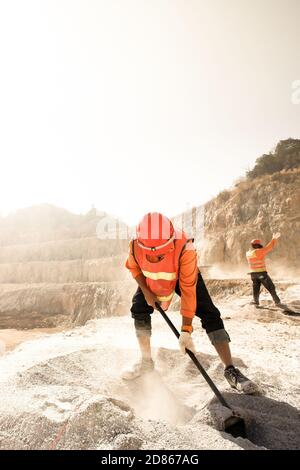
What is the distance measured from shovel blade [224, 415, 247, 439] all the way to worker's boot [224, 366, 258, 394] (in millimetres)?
493

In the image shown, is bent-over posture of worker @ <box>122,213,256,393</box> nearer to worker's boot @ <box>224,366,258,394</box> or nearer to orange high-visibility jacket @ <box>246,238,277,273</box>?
worker's boot @ <box>224,366,258,394</box>

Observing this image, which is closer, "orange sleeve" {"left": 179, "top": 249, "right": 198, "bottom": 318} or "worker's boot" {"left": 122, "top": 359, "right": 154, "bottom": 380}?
"orange sleeve" {"left": 179, "top": 249, "right": 198, "bottom": 318}

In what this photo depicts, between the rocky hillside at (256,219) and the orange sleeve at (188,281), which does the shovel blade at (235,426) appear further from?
the rocky hillside at (256,219)

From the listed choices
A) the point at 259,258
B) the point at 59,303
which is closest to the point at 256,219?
the point at 259,258

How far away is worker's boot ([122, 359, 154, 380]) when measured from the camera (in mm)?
3100

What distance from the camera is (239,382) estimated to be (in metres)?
2.70

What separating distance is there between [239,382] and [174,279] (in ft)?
3.55

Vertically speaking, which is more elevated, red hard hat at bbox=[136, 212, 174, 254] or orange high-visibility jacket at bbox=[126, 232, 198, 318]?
red hard hat at bbox=[136, 212, 174, 254]

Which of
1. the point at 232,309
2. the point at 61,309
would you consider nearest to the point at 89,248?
the point at 61,309

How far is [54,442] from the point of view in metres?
1.80

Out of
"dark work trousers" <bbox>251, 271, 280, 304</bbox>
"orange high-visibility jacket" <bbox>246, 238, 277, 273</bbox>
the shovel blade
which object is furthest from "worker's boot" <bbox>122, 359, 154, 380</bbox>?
"orange high-visibility jacket" <bbox>246, 238, 277, 273</bbox>

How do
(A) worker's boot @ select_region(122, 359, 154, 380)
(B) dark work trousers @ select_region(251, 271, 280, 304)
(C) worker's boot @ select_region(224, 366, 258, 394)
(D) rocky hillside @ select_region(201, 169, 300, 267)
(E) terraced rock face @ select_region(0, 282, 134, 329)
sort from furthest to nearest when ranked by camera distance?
(E) terraced rock face @ select_region(0, 282, 134, 329), (D) rocky hillside @ select_region(201, 169, 300, 267), (B) dark work trousers @ select_region(251, 271, 280, 304), (A) worker's boot @ select_region(122, 359, 154, 380), (C) worker's boot @ select_region(224, 366, 258, 394)

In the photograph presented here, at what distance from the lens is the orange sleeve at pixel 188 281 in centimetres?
274
